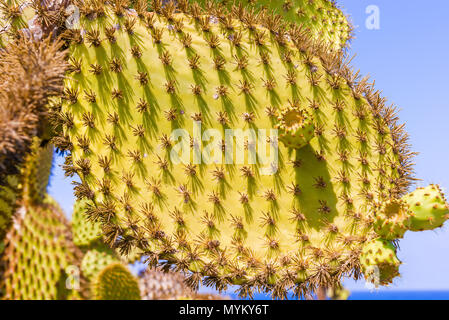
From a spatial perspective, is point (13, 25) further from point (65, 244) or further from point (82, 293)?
point (82, 293)

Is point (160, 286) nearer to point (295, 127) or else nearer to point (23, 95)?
point (295, 127)

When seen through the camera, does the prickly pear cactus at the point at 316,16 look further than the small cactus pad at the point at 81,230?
No

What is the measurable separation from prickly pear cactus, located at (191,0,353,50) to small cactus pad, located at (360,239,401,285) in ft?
2.51

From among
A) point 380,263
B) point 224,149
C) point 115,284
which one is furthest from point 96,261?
point 380,263

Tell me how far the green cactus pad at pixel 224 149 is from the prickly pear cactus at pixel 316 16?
1.05 feet

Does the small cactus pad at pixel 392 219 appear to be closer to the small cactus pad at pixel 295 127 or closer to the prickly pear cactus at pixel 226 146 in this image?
the prickly pear cactus at pixel 226 146

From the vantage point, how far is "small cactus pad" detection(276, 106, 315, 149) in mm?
1102

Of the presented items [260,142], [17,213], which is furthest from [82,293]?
[260,142]

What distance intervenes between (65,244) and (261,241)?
961 mm

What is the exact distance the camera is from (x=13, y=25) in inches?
45.4

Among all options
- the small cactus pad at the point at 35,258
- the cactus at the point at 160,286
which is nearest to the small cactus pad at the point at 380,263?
the small cactus pad at the point at 35,258

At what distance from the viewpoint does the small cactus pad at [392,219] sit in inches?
38.0

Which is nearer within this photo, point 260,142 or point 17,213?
point 260,142

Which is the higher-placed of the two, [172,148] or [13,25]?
[13,25]
